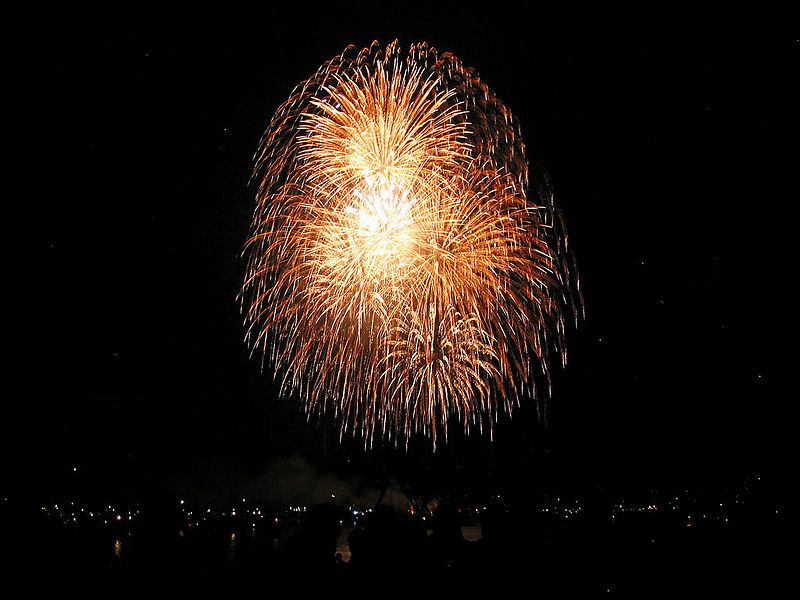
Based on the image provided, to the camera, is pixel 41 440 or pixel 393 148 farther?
pixel 41 440

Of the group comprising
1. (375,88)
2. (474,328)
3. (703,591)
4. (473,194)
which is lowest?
(703,591)

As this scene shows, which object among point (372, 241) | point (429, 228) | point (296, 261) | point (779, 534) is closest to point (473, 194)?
point (429, 228)

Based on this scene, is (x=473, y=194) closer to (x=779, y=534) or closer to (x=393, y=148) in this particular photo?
(x=393, y=148)

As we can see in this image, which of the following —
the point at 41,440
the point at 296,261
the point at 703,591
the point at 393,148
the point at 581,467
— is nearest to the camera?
the point at 703,591

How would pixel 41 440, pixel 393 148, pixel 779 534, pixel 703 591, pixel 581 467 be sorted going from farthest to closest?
1. pixel 581 467
2. pixel 41 440
3. pixel 393 148
4. pixel 779 534
5. pixel 703 591

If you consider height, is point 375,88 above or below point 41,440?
above

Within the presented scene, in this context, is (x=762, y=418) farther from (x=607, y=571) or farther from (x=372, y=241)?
(x=607, y=571)

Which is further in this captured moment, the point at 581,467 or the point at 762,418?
the point at 581,467

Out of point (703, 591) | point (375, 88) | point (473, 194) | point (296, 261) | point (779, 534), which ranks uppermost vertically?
point (375, 88)

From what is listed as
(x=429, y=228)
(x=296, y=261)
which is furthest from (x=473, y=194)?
(x=296, y=261)
